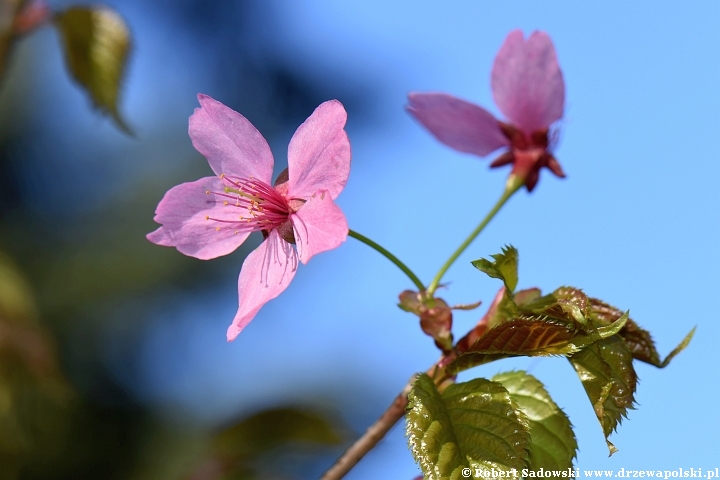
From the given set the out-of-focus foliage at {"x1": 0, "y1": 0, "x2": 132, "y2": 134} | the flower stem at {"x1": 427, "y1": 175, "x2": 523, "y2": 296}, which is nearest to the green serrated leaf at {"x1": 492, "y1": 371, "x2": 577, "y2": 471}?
the flower stem at {"x1": 427, "y1": 175, "x2": 523, "y2": 296}

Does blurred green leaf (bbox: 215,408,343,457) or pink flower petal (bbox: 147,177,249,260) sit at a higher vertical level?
pink flower petal (bbox: 147,177,249,260)

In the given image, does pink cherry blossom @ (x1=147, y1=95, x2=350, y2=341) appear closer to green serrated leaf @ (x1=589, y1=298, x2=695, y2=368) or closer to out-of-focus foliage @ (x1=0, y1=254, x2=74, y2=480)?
green serrated leaf @ (x1=589, y1=298, x2=695, y2=368)

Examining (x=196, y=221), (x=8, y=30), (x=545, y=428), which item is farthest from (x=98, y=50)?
(x=545, y=428)

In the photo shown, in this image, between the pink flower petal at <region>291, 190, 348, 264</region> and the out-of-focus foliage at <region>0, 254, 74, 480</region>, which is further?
the out-of-focus foliage at <region>0, 254, 74, 480</region>

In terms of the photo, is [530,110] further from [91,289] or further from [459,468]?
[91,289]

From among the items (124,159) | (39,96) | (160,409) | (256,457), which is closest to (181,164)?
(124,159)

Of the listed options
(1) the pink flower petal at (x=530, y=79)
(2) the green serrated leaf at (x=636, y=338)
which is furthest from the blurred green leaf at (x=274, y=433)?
(1) the pink flower petal at (x=530, y=79)

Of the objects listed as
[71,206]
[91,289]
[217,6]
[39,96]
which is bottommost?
[91,289]

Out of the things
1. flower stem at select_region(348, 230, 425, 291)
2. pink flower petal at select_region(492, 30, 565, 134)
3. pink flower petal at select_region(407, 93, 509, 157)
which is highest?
pink flower petal at select_region(492, 30, 565, 134)
